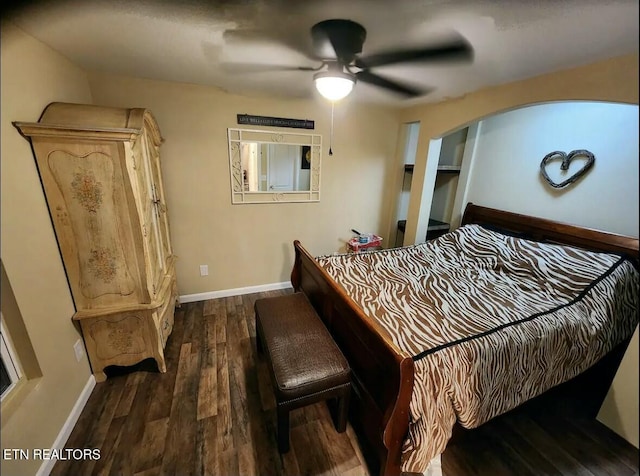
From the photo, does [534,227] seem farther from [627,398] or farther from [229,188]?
[229,188]

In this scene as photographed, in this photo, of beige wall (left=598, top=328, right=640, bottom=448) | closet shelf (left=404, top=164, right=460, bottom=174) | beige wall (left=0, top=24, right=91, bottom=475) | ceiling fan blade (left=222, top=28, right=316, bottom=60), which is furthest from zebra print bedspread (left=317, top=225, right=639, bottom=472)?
beige wall (left=0, top=24, right=91, bottom=475)

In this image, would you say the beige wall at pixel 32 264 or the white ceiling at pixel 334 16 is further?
the beige wall at pixel 32 264

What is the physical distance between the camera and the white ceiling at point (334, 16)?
91cm

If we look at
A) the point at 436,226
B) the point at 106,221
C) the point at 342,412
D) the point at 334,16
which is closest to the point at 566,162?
the point at 334,16

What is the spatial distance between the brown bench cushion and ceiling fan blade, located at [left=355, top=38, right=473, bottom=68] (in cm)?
161

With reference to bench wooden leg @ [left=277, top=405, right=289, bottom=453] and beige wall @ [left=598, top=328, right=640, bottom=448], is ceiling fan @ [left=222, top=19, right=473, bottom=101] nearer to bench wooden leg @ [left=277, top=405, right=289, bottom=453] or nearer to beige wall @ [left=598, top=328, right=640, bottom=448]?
beige wall @ [left=598, top=328, right=640, bottom=448]

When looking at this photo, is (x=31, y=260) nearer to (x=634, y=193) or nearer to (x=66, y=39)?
(x=66, y=39)

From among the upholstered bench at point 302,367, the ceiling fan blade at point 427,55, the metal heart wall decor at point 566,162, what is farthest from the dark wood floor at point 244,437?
the ceiling fan blade at point 427,55

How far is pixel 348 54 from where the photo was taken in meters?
1.36

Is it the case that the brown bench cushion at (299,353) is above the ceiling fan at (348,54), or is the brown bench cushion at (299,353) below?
below

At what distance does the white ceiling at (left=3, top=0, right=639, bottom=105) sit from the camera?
913 mm

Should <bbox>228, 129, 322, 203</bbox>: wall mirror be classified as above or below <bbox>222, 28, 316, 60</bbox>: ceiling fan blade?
below

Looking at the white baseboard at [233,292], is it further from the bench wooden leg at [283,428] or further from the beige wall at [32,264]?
the bench wooden leg at [283,428]

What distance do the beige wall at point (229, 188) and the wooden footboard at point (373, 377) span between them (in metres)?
1.32
